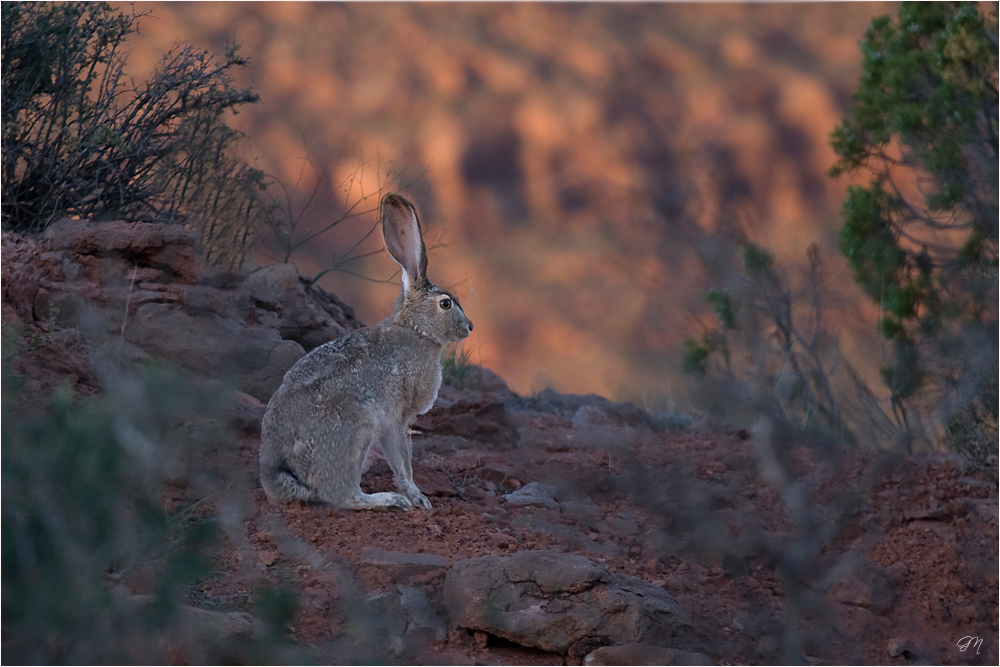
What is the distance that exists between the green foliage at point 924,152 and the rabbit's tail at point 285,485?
15.2ft

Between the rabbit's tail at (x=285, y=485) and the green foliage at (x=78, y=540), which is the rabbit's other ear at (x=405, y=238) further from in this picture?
the green foliage at (x=78, y=540)

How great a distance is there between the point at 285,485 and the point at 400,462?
72 cm

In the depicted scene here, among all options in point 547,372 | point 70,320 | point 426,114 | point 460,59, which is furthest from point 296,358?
point 460,59

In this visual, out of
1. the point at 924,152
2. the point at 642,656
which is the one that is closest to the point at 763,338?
the point at 642,656

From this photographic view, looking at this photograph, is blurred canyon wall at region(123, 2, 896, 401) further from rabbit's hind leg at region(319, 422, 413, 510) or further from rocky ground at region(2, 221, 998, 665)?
rabbit's hind leg at region(319, 422, 413, 510)

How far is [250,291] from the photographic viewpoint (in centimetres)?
773

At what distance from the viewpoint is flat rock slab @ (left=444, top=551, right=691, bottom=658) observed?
4.53 m

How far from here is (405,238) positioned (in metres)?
6.27

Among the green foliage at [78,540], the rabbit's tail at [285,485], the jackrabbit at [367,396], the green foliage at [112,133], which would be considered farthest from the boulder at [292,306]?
the green foliage at [78,540]

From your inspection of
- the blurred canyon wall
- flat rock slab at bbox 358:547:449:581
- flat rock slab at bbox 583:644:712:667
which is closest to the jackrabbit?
the blurred canyon wall

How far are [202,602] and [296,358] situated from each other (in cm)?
303

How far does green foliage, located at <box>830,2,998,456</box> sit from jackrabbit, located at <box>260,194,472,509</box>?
3.62 metres

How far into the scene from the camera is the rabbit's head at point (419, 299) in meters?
6.27

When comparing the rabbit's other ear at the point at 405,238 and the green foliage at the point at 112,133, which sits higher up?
the green foliage at the point at 112,133
